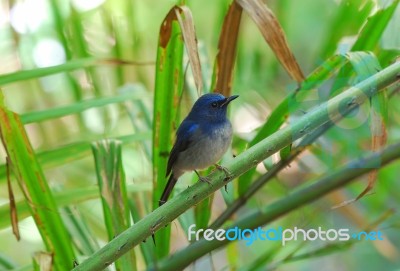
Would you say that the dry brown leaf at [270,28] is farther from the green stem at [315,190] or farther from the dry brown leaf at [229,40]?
the green stem at [315,190]

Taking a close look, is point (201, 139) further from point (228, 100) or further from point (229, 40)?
point (229, 40)

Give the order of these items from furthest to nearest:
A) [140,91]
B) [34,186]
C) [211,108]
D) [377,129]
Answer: [140,91] < [211,108] < [34,186] < [377,129]

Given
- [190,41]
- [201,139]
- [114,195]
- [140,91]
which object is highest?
[140,91]

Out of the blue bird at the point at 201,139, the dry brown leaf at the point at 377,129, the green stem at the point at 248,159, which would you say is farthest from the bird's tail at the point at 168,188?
the dry brown leaf at the point at 377,129

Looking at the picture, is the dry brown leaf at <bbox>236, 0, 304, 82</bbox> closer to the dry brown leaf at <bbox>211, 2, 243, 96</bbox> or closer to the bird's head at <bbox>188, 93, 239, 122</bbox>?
the dry brown leaf at <bbox>211, 2, 243, 96</bbox>

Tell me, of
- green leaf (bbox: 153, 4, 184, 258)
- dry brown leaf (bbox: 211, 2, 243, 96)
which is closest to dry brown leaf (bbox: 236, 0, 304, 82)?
dry brown leaf (bbox: 211, 2, 243, 96)

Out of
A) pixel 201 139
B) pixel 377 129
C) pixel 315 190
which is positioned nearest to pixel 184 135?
pixel 201 139
